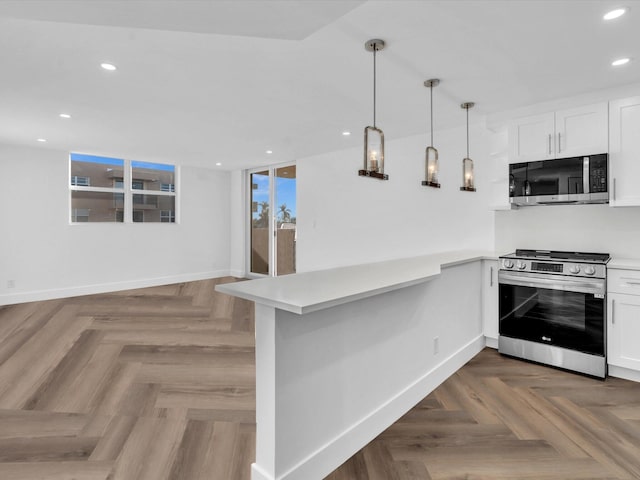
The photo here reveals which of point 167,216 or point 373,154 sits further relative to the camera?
point 167,216

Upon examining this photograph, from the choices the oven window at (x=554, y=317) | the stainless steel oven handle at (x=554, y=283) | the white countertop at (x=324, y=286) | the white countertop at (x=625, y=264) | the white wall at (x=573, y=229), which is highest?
the white wall at (x=573, y=229)

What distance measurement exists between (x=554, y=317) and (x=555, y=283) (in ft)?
1.01

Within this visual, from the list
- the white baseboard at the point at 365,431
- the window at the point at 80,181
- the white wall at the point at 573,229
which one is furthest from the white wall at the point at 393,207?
the window at the point at 80,181

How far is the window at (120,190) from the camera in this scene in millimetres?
6184

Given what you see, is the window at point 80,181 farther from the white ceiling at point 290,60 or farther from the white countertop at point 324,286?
the white countertop at point 324,286

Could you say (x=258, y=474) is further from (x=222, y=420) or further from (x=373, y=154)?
(x=373, y=154)

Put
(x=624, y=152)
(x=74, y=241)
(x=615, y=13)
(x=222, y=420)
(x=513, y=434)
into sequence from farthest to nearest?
1. (x=74, y=241)
2. (x=624, y=152)
3. (x=222, y=420)
4. (x=513, y=434)
5. (x=615, y=13)

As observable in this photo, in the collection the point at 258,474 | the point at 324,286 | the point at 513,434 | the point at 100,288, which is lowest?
the point at 513,434

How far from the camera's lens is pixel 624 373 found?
295 centimetres

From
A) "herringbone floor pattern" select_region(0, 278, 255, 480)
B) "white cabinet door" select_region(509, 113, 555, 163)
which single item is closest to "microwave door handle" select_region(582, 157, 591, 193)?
"white cabinet door" select_region(509, 113, 555, 163)

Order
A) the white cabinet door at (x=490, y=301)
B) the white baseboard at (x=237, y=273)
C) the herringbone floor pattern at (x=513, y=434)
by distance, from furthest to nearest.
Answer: the white baseboard at (x=237, y=273) → the white cabinet door at (x=490, y=301) → the herringbone floor pattern at (x=513, y=434)

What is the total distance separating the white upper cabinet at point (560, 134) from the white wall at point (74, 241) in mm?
6056

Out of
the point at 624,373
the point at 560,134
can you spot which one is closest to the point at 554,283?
the point at 624,373

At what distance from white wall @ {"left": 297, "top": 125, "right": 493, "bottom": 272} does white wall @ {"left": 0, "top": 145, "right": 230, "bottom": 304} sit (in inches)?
97.2
